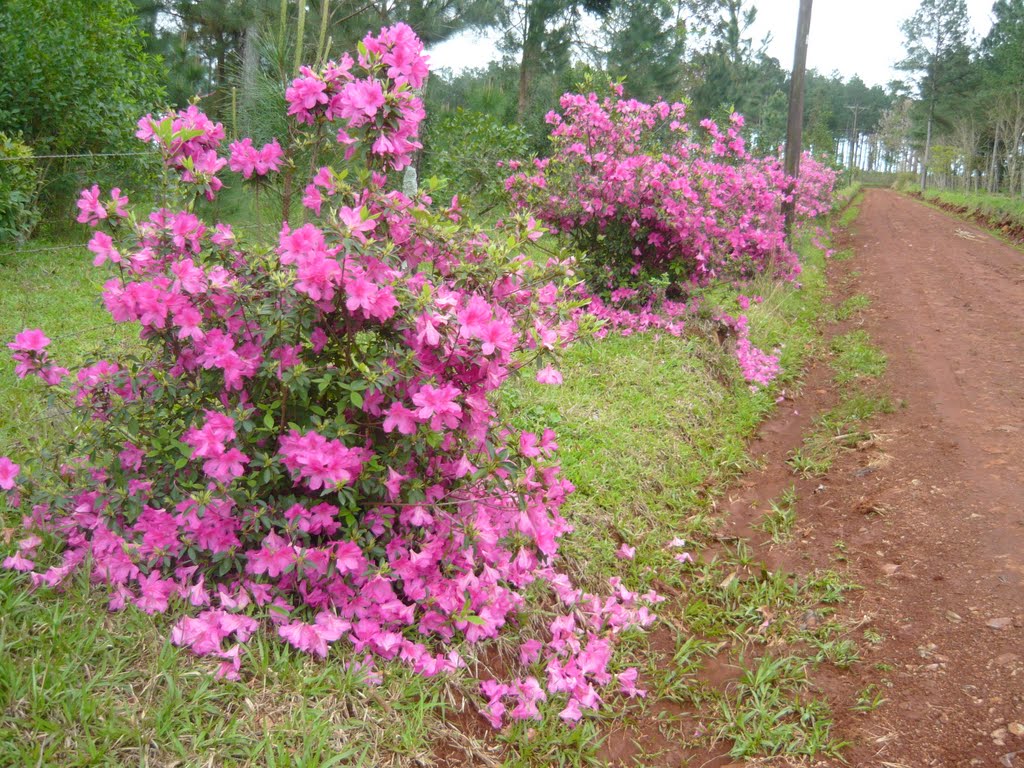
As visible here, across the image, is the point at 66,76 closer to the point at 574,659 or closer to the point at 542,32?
the point at 574,659

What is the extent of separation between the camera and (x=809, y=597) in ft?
11.0

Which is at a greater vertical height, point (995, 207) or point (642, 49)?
point (642, 49)

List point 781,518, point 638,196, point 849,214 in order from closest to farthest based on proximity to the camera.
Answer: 1. point 781,518
2. point 638,196
3. point 849,214

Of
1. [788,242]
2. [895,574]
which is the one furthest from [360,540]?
[788,242]

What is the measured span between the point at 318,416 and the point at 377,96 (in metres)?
0.94

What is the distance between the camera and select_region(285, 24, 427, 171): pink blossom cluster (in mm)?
2289

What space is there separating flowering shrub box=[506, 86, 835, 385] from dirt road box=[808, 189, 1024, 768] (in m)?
1.48

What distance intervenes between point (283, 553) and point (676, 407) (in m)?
3.35

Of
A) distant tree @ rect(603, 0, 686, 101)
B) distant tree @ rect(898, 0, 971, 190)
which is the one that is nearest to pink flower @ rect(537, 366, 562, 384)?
distant tree @ rect(603, 0, 686, 101)

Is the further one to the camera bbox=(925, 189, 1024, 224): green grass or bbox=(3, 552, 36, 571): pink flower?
bbox=(925, 189, 1024, 224): green grass

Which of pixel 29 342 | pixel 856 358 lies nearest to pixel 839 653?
pixel 29 342

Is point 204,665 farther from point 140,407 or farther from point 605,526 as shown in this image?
point 605,526

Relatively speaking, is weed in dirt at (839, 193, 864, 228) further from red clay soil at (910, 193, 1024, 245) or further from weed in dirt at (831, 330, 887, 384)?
weed in dirt at (831, 330, 887, 384)

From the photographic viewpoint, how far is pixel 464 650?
2.52 meters
